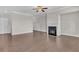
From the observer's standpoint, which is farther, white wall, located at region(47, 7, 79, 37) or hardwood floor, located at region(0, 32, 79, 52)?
white wall, located at region(47, 7, 79, 37)

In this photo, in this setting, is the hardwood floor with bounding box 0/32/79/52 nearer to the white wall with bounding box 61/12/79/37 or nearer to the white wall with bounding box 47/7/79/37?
the white wall with bounding box 61/12/79/37

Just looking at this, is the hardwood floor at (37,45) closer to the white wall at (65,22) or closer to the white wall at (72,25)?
the white wall at (72,25)

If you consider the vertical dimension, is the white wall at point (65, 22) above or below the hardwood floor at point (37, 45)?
above

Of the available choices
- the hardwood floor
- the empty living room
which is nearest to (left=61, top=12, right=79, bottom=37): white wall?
the empty living room

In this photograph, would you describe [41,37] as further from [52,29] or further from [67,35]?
[52,29]

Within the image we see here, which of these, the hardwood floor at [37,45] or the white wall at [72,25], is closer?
the hardwood floor at [37,45]

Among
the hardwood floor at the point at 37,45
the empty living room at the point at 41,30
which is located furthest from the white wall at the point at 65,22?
the hardwood floor at the point at 37,45

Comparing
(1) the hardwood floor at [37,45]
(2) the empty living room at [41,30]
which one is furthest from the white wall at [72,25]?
(1) the hardwood floor at [37,45]

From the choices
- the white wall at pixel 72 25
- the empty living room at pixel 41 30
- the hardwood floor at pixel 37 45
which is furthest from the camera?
the white wall at pixel 72 25

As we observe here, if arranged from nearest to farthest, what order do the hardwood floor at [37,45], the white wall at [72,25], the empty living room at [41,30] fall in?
the hardwood floor at [37,45] → the empty living room at [41,30] → the white wall at [72,25]

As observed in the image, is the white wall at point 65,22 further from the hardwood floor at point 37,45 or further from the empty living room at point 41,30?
the hardwood floor at point 37,45

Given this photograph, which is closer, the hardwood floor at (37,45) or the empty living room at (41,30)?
the hardwood floor at (37,45)
